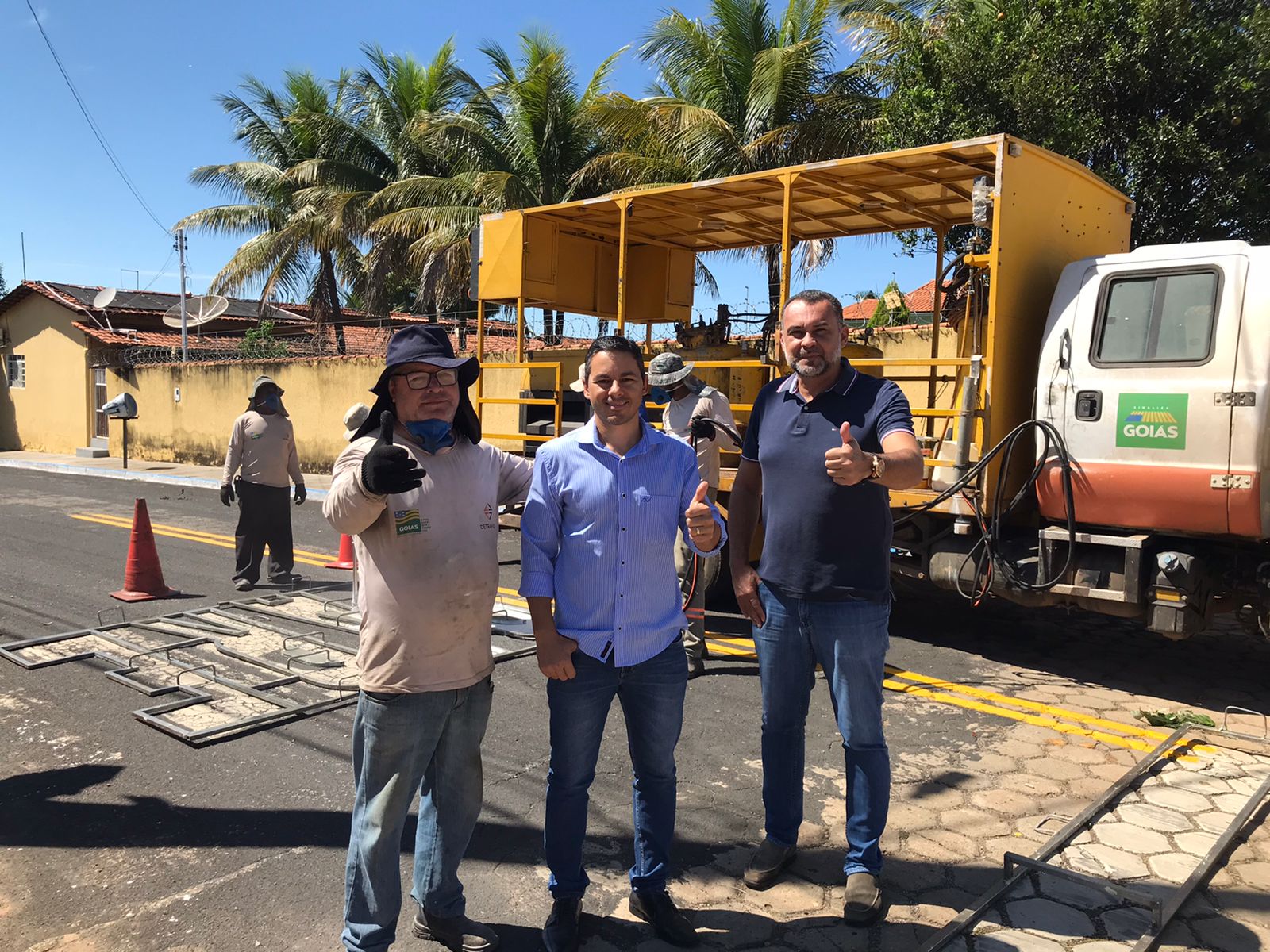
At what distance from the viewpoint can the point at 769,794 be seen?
3.52 meters

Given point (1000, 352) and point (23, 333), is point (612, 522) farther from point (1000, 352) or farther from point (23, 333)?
point (23, 333)

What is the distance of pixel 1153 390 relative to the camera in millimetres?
5469

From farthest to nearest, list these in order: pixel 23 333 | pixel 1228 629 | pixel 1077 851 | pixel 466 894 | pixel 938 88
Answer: pixel 23 333 < pixel 938 88 < pixel 1228 629 < pixel 1077 851 < pixel 466 894

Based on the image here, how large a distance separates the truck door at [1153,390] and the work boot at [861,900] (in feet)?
10.7

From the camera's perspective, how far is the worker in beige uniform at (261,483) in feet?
27.7

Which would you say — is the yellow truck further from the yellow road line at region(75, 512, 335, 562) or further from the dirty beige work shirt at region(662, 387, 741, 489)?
the yellow road line at region(75, 512, 335, 562)

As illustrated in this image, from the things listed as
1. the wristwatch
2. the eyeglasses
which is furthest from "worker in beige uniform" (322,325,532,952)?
the wristwatch

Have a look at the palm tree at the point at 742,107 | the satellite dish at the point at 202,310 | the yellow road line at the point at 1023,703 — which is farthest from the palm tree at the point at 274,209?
the yellow road line at the point at 1023,703

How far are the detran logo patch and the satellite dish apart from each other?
24411 millimetres

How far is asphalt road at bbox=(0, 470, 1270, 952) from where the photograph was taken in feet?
10.7

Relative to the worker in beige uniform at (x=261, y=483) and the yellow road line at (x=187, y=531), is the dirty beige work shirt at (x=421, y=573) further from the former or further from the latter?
the yellow road line at (x=187, y=531)

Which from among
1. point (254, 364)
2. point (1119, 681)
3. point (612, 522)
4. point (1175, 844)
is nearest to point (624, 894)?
point (612, 522)

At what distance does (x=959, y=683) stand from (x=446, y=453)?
4315 millimetres

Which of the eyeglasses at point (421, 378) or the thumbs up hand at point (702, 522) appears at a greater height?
the eyeglasses at point (421, 378)
